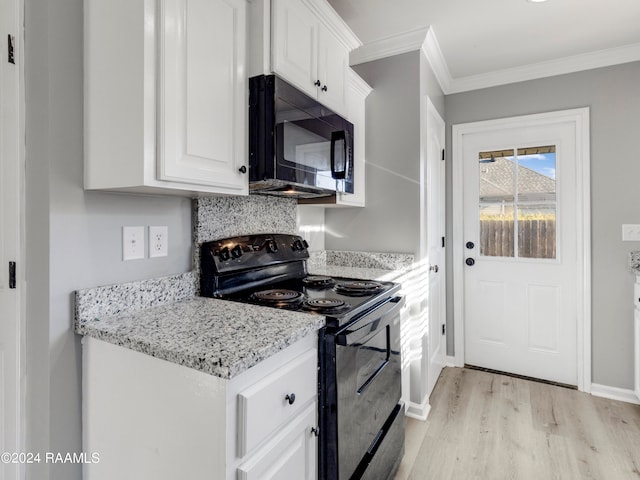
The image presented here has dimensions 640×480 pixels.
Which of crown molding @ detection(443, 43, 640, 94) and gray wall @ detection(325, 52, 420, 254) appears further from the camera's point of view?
crown molding @ detection(443, 43, 640, 94)

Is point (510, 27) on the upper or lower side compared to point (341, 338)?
upper

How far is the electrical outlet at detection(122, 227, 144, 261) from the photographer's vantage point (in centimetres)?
122

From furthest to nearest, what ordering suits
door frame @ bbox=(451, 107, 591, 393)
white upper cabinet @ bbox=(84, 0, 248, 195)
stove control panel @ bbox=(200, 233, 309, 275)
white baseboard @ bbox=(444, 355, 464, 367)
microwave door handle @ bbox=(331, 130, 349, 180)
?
white baseboard @ bbox=(444, 355, 464, 367) → door frame @ bbox=(451, 107, 591, 393) → microwave door handle @ bbox=(331, 130, 349, 180) → stove control panel @ bbox=(200, 233, 309, 275) → white upper cabinet @ bbox=(84, 0, 248, 195)

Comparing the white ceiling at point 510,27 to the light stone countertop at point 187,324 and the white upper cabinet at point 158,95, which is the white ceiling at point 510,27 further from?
the light stone countertop at point 187,324

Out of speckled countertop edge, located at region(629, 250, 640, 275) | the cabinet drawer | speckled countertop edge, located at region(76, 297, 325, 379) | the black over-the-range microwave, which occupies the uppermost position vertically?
the black over-the-range microwave

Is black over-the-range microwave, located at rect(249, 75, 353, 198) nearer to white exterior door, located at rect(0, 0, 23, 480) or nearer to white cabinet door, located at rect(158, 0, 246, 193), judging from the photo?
white cabinet door, located at rect(158, 0, 246, 193)

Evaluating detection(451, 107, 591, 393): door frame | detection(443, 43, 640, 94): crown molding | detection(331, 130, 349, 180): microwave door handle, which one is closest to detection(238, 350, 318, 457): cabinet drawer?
detection(331, 130, 349, 180): microwave door handle

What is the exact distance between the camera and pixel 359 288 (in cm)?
166

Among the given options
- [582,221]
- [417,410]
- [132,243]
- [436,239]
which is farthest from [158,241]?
[582,221]

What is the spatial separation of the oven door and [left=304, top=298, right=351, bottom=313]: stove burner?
0.25ft

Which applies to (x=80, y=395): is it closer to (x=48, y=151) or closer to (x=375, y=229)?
(x=48, y=151)

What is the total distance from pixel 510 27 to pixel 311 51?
1.39 meters

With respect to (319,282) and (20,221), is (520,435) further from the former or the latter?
(20,221)

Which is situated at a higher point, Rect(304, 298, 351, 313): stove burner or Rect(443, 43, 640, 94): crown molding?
Rect(443, 43, 640, 94): crown molding
